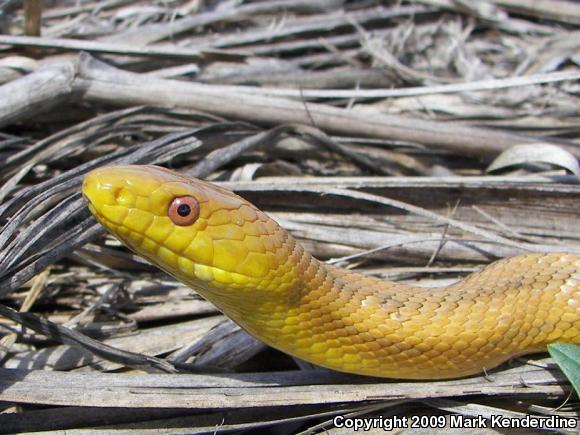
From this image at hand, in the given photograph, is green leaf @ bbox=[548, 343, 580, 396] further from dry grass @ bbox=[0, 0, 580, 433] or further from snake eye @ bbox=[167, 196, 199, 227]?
snake eye @ bbox=[167, 196, 199, 227]

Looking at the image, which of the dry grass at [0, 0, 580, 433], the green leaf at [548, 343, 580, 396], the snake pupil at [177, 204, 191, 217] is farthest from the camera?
the dry grass at [0, 0, 580, 433]

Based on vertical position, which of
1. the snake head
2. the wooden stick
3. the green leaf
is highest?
the wooden stick

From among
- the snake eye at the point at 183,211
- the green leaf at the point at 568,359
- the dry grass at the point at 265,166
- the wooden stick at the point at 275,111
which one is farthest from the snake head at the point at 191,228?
the wooden stick at the point at 275,111

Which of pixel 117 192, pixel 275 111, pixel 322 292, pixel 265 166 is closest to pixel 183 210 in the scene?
pixel 117 192

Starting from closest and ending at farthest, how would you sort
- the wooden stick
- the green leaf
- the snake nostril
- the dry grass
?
the snake nostril → the green leaf → the dry grass → the wooden stick

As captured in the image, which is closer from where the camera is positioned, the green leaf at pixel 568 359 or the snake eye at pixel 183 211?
the snake eye at pixel 183 211

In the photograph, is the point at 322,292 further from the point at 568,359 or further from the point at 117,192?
the point at 568,359

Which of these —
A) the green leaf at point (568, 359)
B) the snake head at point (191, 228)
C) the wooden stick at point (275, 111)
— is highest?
the wooden stick at point (275, 111)

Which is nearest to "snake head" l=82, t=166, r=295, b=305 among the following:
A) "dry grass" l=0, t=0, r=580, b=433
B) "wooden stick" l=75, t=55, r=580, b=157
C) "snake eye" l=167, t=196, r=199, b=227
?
"snake eye" l=167, t=196, r=199, b=227

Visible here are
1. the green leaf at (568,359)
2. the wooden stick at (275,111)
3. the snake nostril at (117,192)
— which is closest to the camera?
the snake nostril at (117,192)

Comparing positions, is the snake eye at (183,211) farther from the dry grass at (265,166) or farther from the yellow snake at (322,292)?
the dry grass at (265,166)
